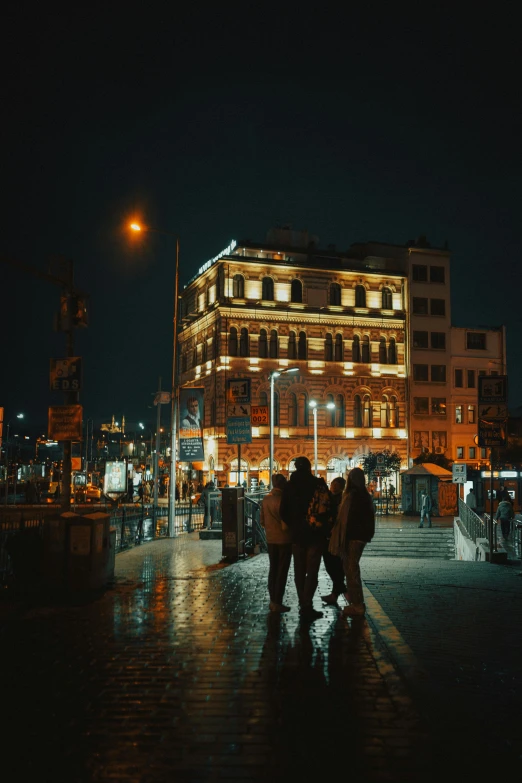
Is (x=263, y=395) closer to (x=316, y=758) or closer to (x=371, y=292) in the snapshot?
(x=371, y=292)

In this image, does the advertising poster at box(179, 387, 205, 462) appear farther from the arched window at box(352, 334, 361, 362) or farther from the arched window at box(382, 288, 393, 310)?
the arched window at box(382, 288, 393, 310)

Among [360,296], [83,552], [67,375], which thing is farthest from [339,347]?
[83,552]

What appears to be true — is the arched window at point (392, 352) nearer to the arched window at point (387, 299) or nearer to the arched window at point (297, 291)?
the arched window at point (387, 299)

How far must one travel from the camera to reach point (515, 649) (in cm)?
838

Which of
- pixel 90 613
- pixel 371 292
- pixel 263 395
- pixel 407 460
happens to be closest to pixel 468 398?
pixel 407 460

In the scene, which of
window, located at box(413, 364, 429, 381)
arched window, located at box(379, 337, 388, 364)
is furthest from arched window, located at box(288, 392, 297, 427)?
window, located at box(413, 364, 429, 381)

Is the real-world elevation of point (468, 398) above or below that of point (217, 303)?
below

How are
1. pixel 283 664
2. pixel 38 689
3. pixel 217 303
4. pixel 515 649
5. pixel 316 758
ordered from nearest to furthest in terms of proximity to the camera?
pixel 316 758 < pixel 38 689 < pixel 283 664 < pixel 515 649 < pixel 217 303

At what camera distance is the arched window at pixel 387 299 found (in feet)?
208

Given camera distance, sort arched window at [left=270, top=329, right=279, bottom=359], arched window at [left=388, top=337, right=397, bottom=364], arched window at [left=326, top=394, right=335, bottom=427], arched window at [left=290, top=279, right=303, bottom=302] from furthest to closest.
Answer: arched window at [left=388, top=337, right=397, bottom=364] → arched window at [left=326, top=394, right=335, bottom=427] → arched window at [left=290, top=279, right=303, bottom=302] → arched window at [left=270, top=329, right=279, bottom=359]

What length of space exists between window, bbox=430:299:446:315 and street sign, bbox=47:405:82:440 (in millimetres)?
53167

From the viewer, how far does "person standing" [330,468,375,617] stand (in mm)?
10164

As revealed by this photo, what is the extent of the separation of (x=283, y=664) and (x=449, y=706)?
1865mm

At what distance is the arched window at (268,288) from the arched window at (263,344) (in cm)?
261
